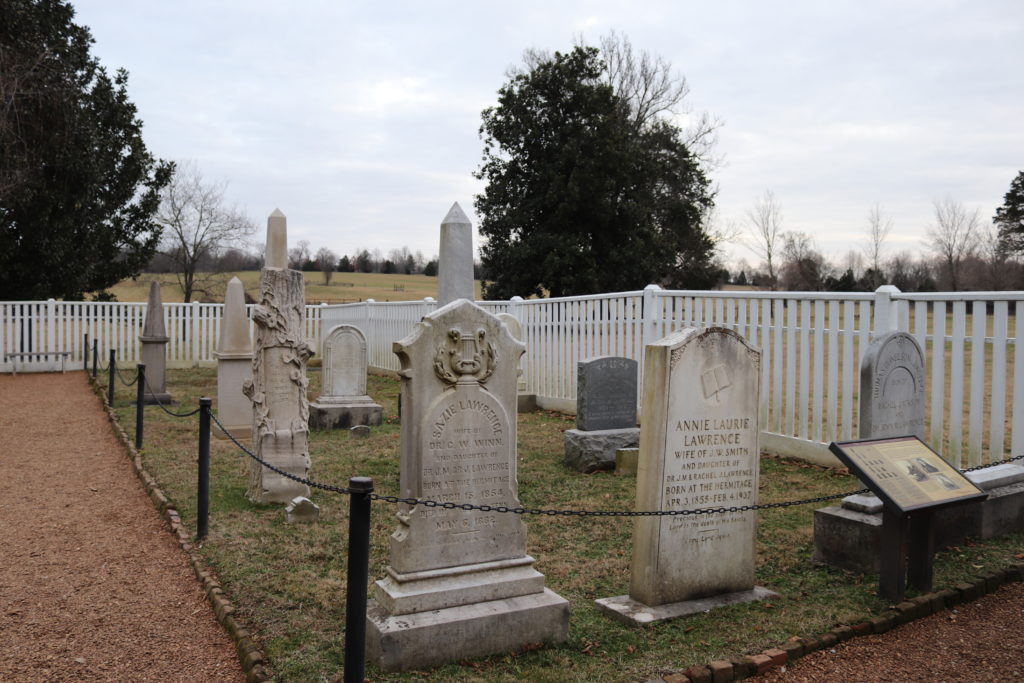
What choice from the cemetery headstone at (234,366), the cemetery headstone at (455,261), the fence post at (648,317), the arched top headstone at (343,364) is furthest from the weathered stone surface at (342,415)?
the cemetery headstone at (455,261)

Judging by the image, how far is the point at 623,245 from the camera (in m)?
27.5

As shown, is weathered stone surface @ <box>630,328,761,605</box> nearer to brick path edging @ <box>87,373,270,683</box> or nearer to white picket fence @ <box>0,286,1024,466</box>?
brick path edging @ <box>87,373,270,683</box>

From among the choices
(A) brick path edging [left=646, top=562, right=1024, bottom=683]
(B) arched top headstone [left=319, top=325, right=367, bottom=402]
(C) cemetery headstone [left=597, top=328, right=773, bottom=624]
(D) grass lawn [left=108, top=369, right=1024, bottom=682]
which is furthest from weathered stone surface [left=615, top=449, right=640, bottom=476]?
(B) arched top headstone [left=319, top=325, right=367, bottom=402]

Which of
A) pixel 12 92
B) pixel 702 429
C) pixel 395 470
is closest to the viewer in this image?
pixel 702 429

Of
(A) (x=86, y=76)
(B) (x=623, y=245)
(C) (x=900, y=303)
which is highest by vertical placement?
(A) (x=86, y=76)

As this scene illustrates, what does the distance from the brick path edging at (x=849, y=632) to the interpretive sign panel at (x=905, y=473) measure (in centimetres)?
61

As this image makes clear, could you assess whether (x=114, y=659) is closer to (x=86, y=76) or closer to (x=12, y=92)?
(x=12, y=92)

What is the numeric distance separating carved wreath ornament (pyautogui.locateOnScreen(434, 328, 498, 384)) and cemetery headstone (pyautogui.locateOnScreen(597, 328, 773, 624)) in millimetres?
963

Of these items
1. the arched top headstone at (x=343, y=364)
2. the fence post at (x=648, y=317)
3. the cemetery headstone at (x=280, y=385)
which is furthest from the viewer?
the arched top headstone at (x=343, y=364)

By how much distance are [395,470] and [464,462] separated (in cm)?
467

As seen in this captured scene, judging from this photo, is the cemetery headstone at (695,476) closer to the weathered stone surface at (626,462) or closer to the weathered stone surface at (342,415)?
the weathered stone surface at (626,462)

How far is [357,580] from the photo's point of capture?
10.8ft

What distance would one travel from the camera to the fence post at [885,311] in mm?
7879

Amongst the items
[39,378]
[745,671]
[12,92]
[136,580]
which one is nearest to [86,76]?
[12,92]
